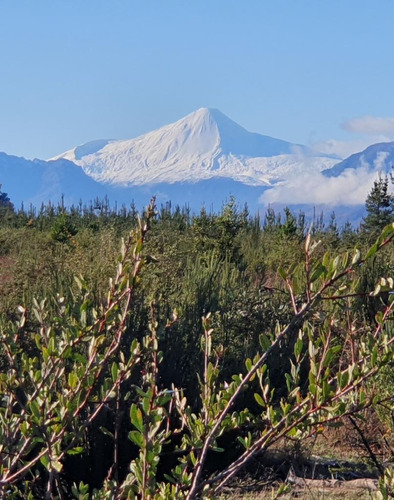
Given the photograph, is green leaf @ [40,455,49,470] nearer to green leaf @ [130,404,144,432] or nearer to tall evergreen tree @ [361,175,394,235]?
green leaf @ [130,404,144,432]

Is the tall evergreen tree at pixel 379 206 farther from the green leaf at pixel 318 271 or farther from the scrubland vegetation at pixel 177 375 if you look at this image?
the green leaf at pixel 318 271

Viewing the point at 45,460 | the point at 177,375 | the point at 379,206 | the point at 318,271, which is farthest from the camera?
the point at 379,206

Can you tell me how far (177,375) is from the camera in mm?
4992

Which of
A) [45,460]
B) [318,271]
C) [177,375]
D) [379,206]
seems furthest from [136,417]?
[379,206]

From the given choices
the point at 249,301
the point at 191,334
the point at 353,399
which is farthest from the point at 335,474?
the point at 353,399

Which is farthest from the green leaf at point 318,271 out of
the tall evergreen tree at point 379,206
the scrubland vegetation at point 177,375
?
the tall evergreen tree at point 379,206

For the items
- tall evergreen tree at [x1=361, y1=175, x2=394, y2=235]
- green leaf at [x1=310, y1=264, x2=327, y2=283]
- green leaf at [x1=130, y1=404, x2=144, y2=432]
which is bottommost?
tall evergreen tree at [x1=361, y1=175, x2=394, y2=235]

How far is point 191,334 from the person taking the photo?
543 cm

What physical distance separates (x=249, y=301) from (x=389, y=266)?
348cm

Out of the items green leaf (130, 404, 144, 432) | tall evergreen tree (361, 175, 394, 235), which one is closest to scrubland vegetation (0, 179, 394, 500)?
green leaf (130, 404, 144, 432)

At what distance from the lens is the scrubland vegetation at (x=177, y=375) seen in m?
2.30

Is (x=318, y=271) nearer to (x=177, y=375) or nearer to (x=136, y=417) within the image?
(x=136, y=417)

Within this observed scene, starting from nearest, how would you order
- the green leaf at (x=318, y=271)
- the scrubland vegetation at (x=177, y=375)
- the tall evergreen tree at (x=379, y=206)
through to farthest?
the green leaf at (x=318, y=271) → the scrubland vegetation at (x=177, y=375) → the tall evergreen tree at (x=379, y=206)

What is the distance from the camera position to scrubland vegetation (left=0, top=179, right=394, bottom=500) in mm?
2305
